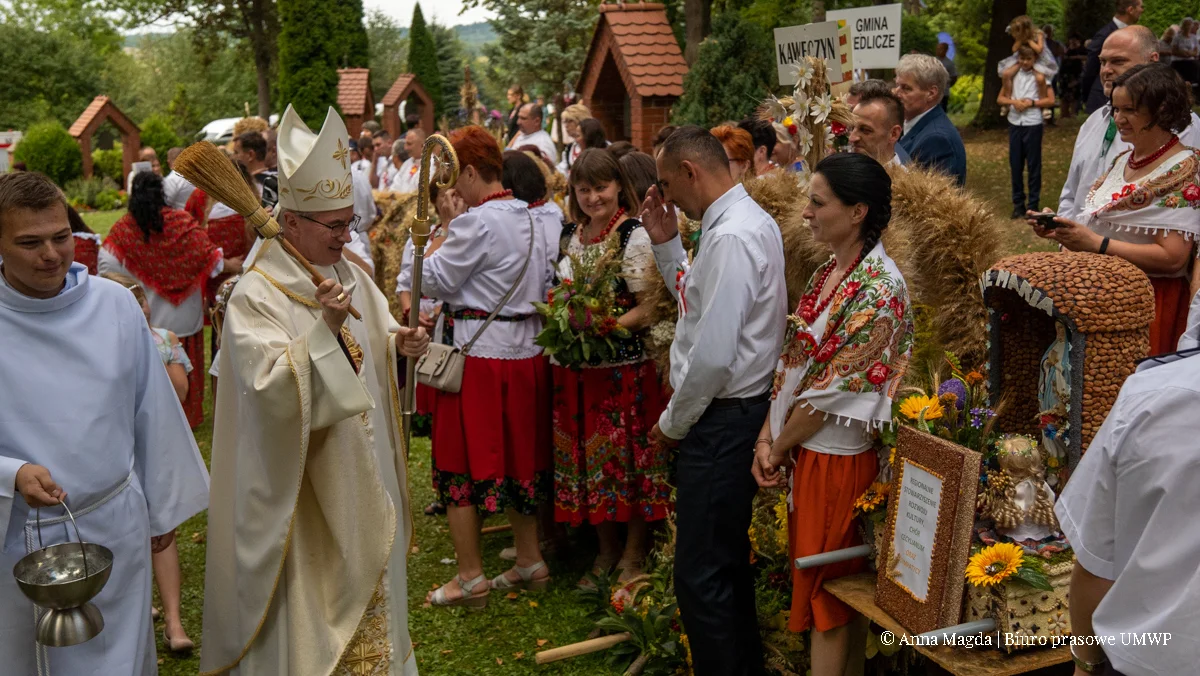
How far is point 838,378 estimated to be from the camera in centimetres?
353

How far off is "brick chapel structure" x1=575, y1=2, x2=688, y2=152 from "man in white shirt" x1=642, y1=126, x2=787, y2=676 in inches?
355

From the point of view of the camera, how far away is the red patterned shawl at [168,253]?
783cm

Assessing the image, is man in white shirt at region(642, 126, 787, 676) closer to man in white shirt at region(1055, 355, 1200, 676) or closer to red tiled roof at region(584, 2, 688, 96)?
man in white shirt at region(1055, 355, 1200, 676)

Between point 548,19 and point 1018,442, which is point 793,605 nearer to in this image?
point 1018,442

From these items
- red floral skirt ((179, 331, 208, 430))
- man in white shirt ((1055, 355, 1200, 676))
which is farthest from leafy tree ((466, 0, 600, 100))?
man in white shirt ((1055, 355, 1200, 676))

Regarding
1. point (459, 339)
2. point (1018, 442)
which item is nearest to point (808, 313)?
point (1018, 442)

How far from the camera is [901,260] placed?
155 inches

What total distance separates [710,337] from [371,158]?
13577mm

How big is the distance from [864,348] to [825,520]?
0.63m

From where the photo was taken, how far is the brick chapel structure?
13.6 metres

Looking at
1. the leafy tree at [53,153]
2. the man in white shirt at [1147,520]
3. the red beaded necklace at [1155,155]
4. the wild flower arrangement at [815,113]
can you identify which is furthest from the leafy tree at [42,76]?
the man in white shirt at [1147,520]

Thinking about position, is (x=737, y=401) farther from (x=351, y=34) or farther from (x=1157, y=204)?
(x=351, y=34)

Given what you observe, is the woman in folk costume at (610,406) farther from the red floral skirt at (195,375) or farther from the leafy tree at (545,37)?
the leafy tree at (545,37)

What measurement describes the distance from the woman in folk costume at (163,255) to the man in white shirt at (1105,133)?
5.98 m
